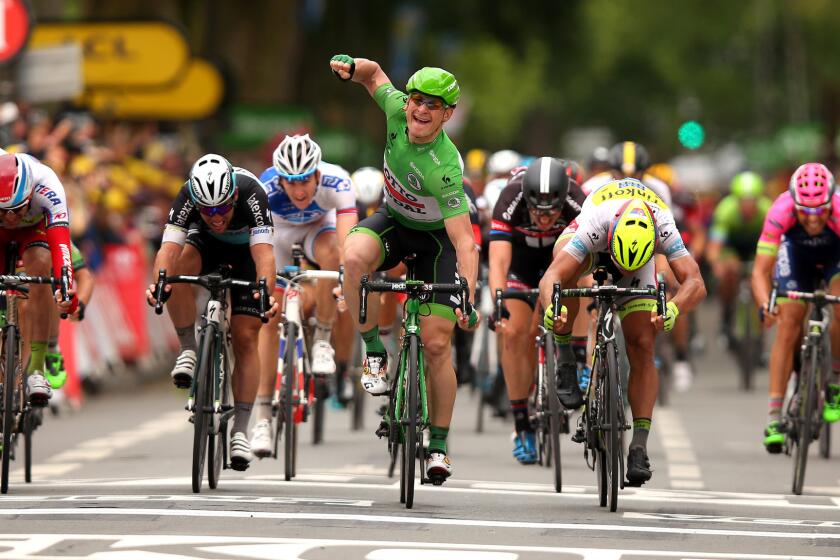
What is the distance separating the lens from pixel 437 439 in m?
12.1

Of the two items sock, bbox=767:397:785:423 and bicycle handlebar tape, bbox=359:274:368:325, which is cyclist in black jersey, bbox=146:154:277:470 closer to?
bicycle handlebar tape, bbox=359:274:368:325

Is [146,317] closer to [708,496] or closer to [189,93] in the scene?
[189,93]

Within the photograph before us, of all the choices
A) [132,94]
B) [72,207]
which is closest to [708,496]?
[72,207]

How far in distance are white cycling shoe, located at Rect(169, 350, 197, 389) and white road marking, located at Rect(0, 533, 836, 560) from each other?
88.2 inches

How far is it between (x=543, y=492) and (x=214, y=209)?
8.79 ft

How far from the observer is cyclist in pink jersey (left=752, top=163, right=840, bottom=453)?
14.5 meters

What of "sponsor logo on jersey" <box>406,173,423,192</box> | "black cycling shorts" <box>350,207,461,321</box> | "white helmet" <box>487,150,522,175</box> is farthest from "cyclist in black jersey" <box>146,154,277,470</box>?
"white helmet" <box>487,150,522,175</box>

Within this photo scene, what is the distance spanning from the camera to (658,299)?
11.7 metres

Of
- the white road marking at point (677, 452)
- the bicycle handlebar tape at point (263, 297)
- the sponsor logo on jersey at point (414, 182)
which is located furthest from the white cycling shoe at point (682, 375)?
the sponsor logo on jersey at point (414, 182)

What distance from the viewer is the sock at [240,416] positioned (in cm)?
1277

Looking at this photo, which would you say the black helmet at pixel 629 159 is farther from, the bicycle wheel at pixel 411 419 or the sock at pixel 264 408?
the bicycle wheel at pixel 411 419

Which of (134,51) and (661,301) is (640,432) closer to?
(661,301)

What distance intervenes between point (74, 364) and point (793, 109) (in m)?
58.6

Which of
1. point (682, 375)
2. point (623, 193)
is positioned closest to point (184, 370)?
point (623, 193)
